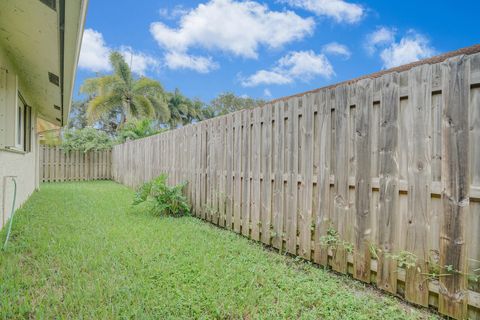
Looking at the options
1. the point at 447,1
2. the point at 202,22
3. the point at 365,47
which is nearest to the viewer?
the point at 447,1

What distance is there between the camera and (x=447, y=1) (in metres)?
5.27

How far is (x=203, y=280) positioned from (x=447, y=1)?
6.55 metres

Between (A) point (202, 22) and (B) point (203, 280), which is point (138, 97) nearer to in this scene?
(A) point (202, 22)

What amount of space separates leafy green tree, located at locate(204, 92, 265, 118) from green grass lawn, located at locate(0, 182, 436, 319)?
90.3ft

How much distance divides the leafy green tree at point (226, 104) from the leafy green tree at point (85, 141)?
16529 millimetres

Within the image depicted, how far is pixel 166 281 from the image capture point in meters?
2.40

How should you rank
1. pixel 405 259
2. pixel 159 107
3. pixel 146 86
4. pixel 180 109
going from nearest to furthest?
pixel 405 259 → pixel 146 86 → pixel 159 107 → pixel 180 109

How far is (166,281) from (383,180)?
2022 millimetres

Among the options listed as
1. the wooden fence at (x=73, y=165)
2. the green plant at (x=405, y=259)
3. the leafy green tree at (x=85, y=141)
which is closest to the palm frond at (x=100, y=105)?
the leafy green tree at (x=85, y=141)

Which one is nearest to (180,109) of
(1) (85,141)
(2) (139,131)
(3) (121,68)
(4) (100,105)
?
(3) (121,68)

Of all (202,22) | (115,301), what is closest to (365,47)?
(202,22)

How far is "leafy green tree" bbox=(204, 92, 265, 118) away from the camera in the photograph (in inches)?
1207

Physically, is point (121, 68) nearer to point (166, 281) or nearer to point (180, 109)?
point (180, 109)

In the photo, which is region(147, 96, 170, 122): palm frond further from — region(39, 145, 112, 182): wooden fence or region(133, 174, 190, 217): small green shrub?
region(133, 174, 190, 217): small green shrub
